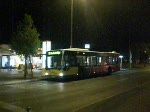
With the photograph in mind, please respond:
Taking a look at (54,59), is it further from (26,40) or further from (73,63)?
(26,40)

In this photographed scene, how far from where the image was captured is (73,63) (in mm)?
35250

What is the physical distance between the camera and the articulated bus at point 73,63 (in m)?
34.0

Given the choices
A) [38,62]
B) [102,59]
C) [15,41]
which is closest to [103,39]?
[38,62]

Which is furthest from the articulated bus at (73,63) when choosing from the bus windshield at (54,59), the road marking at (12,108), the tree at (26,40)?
the road marking at (12,108)

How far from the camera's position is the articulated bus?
34.0 meters

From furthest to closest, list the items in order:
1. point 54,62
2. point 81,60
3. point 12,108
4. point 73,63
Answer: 1. point 81,60
2. point 73,63
3. point 54,62
4. point 12,108

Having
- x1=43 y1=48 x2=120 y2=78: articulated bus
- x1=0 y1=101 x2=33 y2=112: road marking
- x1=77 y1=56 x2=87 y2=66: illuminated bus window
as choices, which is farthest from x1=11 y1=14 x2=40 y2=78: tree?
x1=0 y1=101 x2=33 y2=112: road marking

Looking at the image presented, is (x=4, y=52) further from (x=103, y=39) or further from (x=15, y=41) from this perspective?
(x=103, y=39)

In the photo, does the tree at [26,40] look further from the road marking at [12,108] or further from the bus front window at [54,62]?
the road marking at [12,108]

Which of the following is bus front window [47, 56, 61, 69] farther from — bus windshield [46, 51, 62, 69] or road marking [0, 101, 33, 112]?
road marking [0, 101, 33, 112]

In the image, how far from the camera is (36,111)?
47.1ft

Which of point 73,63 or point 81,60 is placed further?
point 81,60

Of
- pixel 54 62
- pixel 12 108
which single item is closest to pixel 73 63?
pixel 54 62

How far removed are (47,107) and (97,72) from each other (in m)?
25.5
